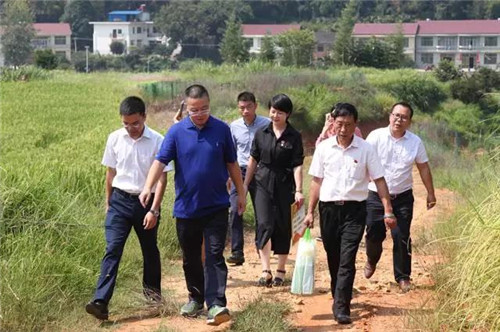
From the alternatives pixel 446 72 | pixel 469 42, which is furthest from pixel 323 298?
pixel 469 42

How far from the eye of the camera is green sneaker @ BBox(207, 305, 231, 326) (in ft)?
22.8

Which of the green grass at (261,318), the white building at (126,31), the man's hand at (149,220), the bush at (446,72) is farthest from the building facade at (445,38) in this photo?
the man's hand at (149,220)

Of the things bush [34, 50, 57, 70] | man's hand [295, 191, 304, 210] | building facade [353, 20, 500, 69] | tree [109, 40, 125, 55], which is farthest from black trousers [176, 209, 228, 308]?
tree [109, 40, 125, 55]

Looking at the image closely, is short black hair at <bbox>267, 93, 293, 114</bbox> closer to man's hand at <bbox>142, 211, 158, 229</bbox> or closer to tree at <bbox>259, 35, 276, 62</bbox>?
man's hand at <bbox>142, 211, 158, 229</bbox>

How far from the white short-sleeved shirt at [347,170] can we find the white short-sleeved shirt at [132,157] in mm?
1332

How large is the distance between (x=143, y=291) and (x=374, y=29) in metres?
64.4

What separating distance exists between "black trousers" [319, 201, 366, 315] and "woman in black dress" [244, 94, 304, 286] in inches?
45.8

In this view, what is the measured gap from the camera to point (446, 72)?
169 feet

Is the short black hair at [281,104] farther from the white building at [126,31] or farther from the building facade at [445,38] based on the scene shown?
the white building at [126,31]

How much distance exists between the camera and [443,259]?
8727mm

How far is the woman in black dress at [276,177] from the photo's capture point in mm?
8641

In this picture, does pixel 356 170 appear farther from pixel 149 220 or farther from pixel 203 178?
pixel 149 220

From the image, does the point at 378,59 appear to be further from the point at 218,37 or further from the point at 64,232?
the point at 64,232

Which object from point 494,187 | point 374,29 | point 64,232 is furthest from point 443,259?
point 374,29
